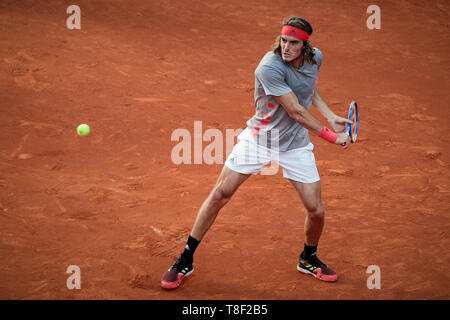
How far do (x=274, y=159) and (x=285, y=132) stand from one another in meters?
0.24

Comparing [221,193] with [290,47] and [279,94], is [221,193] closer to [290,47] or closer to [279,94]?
[279,94]

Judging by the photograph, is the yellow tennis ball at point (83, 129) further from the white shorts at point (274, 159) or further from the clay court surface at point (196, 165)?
the white shorts at point (274, 159)

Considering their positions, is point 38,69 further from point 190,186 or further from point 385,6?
point 385,6

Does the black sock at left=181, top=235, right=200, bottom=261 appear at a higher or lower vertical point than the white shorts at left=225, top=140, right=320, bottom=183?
lower

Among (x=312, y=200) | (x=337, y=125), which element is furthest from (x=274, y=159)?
(x=337, y=125)

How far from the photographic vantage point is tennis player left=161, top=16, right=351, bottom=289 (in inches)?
168

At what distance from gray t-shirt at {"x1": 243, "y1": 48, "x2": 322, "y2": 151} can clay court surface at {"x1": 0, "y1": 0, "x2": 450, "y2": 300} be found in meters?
1.20

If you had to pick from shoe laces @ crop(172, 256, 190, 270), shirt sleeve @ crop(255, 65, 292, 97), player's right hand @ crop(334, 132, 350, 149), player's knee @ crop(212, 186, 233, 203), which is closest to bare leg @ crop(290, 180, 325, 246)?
player's right hand @ crop(334, 132, 350, 149)

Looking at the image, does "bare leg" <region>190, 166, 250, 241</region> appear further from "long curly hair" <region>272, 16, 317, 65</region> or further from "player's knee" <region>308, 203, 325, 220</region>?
"long curly hair" <region>272, 16, 317, 65</region>

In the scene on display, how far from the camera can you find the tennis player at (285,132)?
14.0ft

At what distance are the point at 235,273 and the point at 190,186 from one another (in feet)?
5.89

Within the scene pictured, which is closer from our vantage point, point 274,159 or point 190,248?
point 274,159

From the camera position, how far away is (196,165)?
7012 mm

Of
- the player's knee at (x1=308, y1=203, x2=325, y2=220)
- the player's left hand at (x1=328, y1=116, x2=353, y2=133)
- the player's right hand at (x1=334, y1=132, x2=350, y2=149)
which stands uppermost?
the player's left hand at (x1=328, y1=116, x2=353, y2=133)
